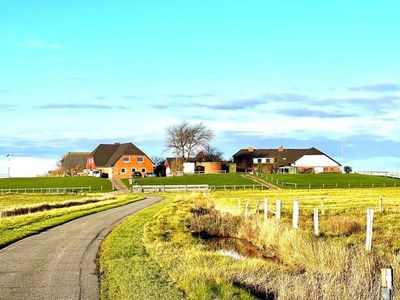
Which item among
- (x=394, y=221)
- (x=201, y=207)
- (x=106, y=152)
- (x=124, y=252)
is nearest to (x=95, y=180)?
(x=106, y=152)

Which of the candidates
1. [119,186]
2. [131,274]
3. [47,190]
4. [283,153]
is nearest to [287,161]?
[283,153]

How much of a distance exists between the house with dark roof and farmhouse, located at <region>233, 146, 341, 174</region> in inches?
991

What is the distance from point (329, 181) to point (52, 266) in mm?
93034

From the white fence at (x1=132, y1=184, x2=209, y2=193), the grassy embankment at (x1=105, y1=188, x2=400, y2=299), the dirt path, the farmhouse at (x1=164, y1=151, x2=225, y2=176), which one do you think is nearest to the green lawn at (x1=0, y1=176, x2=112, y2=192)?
the dirt path

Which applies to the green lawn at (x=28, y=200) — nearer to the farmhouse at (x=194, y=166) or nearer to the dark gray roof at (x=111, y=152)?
the dark gray roof at (x=111, y=152)

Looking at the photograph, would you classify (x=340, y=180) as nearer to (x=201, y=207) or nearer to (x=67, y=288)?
(x=201, y=207)

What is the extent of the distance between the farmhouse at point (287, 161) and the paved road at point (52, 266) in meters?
114

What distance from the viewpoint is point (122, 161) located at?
129m

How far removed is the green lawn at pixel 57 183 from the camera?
103 metres

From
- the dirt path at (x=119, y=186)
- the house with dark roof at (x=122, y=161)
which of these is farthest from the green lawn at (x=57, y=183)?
the house with dark roof at (x=122, y=161)

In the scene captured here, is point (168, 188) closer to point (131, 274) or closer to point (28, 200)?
point (28, 200)

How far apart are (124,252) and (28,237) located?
576 centimetres

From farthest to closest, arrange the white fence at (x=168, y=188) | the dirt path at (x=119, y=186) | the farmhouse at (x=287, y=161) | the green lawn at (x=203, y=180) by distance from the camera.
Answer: the farmhouse at (x=287, y=161)
the green lawn at (x=203, y=180)
the dirt path at (x=119, y=186)
the white fence at (x=168, y=188)

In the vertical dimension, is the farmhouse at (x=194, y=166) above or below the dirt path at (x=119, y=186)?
above
